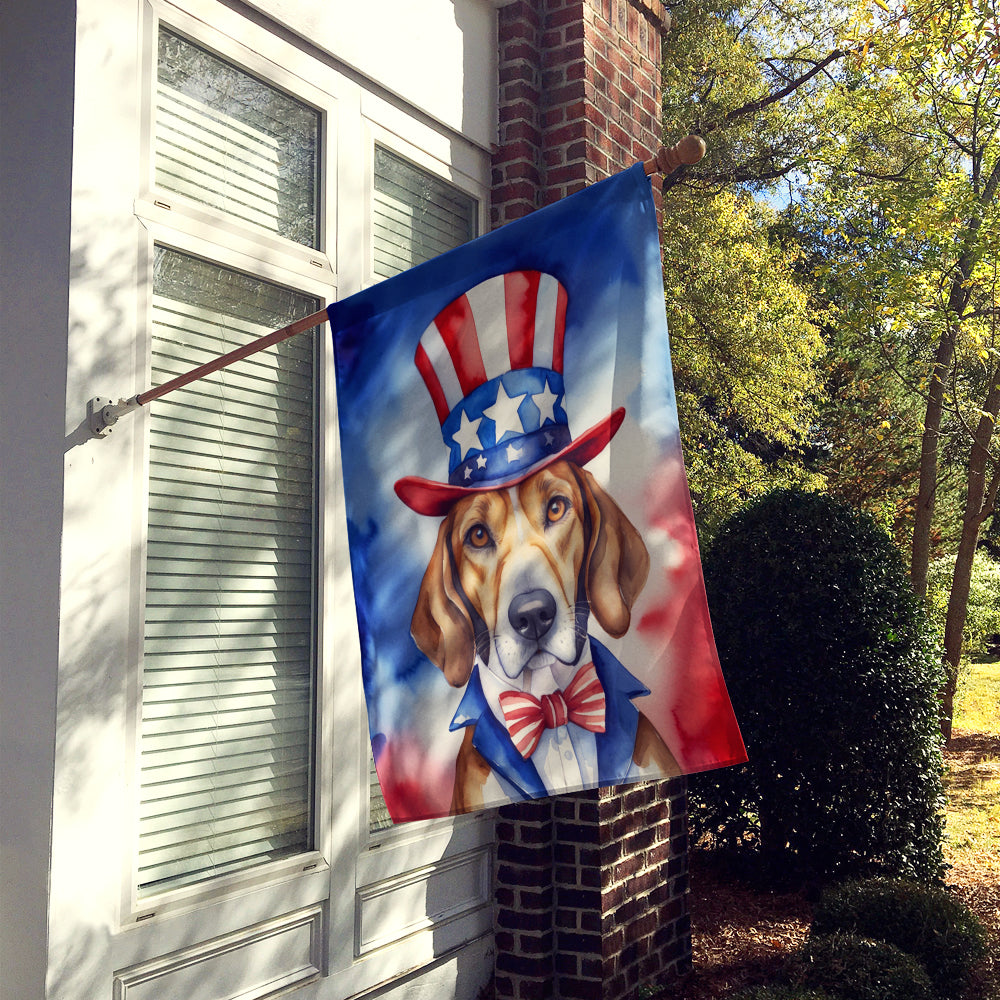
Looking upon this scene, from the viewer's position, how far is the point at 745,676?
19.9ft

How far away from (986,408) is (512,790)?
33.1 feet

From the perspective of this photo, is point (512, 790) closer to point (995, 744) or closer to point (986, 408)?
point (986, 408)

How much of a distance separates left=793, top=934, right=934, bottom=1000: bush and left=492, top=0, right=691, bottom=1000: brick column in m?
0.75

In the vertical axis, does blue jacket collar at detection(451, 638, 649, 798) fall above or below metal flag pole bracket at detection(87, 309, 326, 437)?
below

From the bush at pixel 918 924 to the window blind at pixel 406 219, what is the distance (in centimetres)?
226

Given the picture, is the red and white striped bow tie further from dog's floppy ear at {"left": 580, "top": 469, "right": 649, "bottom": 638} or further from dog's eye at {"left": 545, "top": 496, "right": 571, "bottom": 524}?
dog's eye at {"left": 545, "top": 496, "right": 571, "bottom": 524}

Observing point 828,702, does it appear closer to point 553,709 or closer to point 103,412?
point 553,709

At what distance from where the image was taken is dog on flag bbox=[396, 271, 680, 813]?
2.38 m

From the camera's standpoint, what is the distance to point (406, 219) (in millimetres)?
4223

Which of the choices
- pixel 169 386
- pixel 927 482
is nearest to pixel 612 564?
pixel 169 386

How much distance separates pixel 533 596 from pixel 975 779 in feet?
31.1

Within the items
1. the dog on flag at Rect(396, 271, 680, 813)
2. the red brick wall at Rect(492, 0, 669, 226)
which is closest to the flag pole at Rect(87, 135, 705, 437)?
the dog on flag at Rect(396, 271, 680, 813)

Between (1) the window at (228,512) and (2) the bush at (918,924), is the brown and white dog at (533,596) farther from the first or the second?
(2) the bush at (918,924)

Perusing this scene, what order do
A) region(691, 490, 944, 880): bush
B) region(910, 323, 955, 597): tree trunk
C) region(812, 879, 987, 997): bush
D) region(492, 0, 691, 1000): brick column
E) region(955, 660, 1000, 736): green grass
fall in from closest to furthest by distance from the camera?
region(492, 0, 691, 1000): brick column < region(812, 879, 987, 997): bush < region(691, 490, 944, 880): bush < region(910, 323, 955, 597): tree trunk < region(955, 660, 1000, 736): green grass
